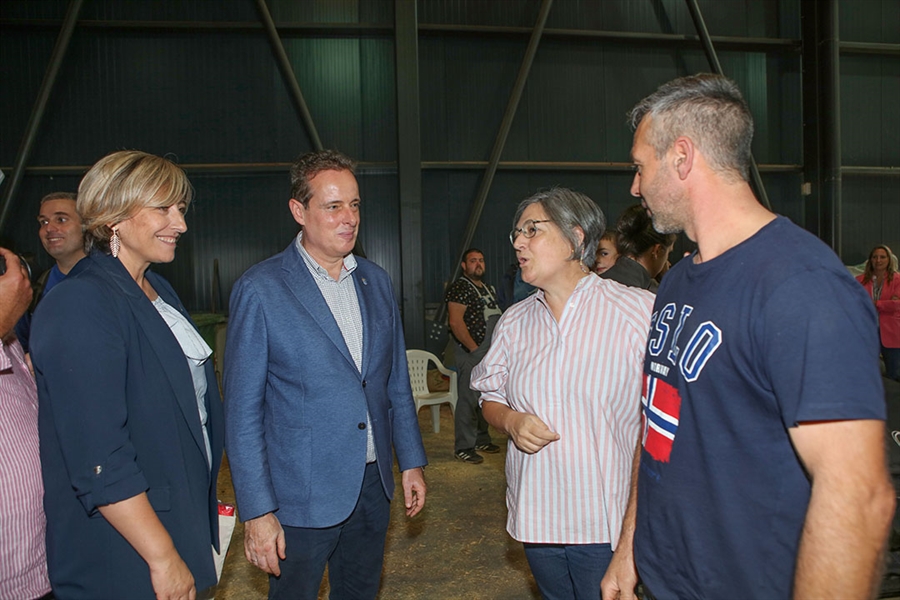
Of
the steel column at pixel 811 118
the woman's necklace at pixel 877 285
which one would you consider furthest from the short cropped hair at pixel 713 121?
the steel column at pixel 811 118

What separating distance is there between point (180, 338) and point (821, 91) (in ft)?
37.3

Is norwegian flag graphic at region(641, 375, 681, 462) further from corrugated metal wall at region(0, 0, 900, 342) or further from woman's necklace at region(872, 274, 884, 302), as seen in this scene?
corrugated metal wall at region(0, 0, 900, 342)

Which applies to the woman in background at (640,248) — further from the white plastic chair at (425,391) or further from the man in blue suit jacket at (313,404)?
the white plastic chair at (425,391)

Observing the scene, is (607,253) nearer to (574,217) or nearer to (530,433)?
(574,217)

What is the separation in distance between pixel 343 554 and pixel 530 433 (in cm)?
84

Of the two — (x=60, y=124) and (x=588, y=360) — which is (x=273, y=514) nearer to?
(x=588, y=360)

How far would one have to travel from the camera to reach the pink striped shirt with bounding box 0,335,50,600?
146 centimetres

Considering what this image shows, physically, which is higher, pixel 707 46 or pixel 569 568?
pixel 707 46

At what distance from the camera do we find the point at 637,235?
3293mm

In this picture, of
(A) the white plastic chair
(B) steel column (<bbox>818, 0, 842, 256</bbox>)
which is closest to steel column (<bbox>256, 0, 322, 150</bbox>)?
(A) the white plastic chair

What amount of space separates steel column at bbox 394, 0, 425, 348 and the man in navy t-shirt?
821 centimetres

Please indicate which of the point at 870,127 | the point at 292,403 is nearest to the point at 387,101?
the point at 870,127

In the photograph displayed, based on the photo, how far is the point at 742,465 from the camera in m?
1.19

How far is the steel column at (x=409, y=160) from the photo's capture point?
377 inches
